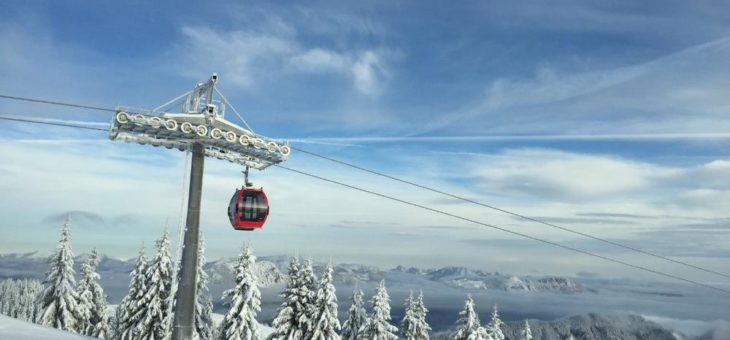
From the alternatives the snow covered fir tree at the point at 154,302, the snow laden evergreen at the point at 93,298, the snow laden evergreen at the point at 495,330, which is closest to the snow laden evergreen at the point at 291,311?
the snow covered fir tree at the point at 154,302

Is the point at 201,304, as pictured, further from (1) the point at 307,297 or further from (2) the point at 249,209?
(2) the point at 249,209

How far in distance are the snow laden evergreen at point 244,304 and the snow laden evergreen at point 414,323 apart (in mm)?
14332

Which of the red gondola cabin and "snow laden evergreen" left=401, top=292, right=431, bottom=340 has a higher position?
the red gondola cabin

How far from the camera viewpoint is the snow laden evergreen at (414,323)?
47062 millimetres

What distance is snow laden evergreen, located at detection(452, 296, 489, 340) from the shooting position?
134 feet

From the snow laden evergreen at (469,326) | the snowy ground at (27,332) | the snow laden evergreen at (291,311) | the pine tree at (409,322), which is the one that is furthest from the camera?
the pine tree at (409,322)

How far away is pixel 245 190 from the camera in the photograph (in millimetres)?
21656

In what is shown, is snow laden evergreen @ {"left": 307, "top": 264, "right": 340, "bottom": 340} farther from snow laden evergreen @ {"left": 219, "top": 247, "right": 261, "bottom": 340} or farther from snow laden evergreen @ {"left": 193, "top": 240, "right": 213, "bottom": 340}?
snow laden evergreen @ {"left": 193, "top": 240, "right": 213, "bottom": 340}

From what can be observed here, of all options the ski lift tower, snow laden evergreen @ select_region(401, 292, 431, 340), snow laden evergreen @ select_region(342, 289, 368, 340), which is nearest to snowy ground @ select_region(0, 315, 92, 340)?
the ski lift tower

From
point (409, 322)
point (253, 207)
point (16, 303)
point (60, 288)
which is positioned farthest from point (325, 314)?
point (16, 303)

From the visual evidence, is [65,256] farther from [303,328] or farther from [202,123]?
[202,123]

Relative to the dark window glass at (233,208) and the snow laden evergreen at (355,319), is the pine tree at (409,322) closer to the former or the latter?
the snow laden evergreen at (355,319)

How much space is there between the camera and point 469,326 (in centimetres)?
4134

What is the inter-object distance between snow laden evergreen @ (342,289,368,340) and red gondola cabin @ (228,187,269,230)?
25.8m
